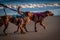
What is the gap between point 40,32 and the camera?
1798 mm

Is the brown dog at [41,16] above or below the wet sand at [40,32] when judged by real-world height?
above

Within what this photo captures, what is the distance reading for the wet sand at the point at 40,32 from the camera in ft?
5.81

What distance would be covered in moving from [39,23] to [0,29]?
16.3 inches

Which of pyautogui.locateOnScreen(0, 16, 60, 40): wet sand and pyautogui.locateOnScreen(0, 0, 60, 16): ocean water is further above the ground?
pyautogui.locateOnScreen(0, 0, 60, 16): ocean water

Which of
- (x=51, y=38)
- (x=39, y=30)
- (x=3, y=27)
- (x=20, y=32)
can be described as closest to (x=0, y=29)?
(x=3, y=27)

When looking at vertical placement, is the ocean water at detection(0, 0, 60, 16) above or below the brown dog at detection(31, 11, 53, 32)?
above

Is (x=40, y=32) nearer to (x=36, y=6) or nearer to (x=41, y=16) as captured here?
(x=41, y=16)

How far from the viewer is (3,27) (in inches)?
69.9

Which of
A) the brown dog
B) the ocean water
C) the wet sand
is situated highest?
the ocean water

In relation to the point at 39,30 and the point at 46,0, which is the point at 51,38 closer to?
the point at 39,30

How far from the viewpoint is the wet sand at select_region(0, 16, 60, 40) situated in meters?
1.77

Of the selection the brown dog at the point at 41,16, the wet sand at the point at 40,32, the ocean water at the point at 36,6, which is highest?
the ocean water at the point at 36,6

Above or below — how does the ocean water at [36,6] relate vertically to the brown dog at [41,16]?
above

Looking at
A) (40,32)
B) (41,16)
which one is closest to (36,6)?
(41,16)
